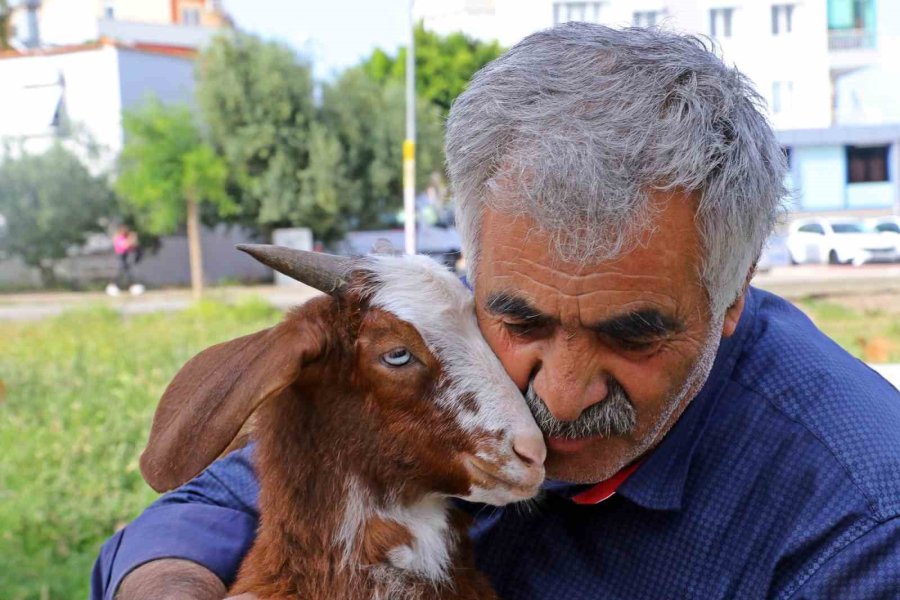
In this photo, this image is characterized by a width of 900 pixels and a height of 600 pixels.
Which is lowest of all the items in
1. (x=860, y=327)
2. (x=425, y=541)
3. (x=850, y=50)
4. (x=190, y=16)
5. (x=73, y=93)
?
(x=860, y=327)

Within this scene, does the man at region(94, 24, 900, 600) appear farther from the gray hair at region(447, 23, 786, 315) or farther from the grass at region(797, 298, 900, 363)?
the grass at region(797, 298, 900, 363)

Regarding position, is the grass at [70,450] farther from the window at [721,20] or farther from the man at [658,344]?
the window at [721,20]

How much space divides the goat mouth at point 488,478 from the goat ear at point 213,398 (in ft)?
1.35

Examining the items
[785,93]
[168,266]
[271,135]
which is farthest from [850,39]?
[168,266]

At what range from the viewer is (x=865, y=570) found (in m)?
1.90

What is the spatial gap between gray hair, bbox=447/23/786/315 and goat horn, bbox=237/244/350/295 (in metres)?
0.33

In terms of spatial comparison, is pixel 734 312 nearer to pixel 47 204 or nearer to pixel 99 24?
pixel 47 204

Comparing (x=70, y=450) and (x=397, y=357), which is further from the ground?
(x=397, y=357)

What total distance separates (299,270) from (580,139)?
674 millimetres

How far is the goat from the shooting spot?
228cm

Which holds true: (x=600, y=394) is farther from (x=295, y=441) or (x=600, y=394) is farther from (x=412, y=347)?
(x=295, y=441)

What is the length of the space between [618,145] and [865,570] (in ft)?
2.83

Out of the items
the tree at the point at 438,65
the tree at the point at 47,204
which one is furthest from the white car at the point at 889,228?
the tree at the point at 438,65

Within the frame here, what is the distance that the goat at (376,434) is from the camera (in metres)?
2.28
